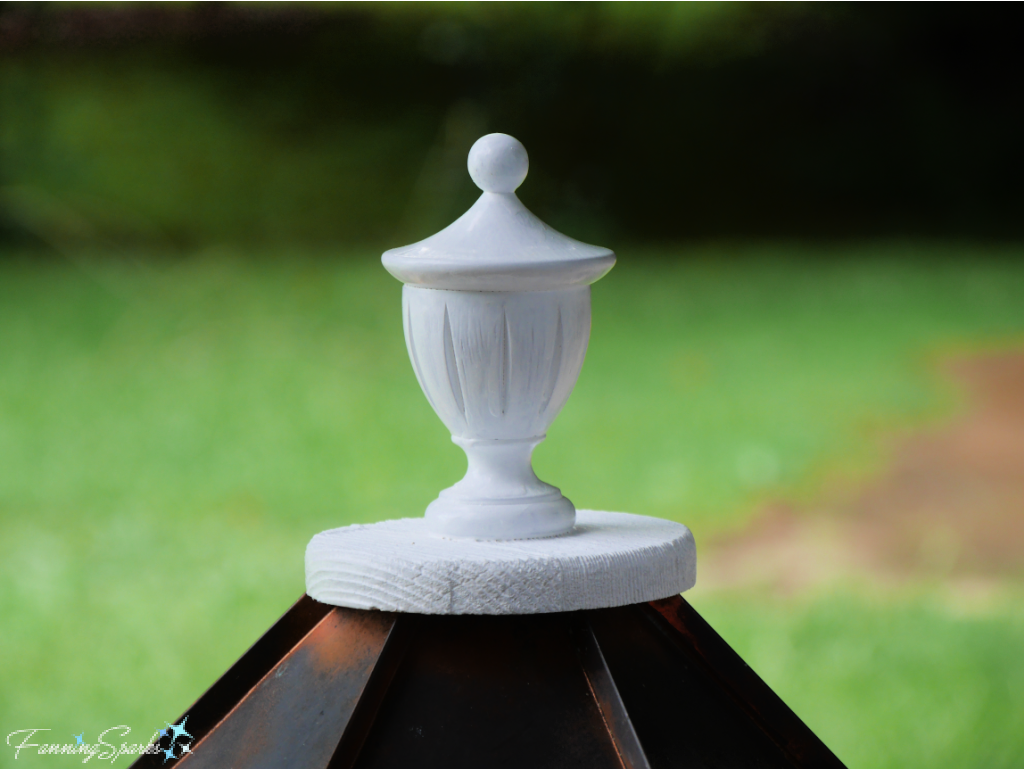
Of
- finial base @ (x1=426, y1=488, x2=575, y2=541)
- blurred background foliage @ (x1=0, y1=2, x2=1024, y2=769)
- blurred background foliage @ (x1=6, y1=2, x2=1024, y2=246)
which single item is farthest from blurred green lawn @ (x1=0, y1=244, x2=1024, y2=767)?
finial base @ (x1=426, y1=488, x2=575, y2=541)

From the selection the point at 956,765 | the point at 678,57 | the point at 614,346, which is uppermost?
the point at 678,57

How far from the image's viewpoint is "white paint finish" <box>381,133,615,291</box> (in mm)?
396

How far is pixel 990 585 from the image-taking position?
6.71ft

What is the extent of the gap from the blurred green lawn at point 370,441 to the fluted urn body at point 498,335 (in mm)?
887

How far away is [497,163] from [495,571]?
163 millimetres

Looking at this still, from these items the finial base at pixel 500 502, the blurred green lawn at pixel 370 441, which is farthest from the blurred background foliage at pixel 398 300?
the finial base at pixel 500 502

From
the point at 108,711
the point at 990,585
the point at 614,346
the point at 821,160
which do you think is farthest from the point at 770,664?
→ the point at 821,160

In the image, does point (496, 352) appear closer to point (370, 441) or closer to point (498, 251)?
point (498, 251)

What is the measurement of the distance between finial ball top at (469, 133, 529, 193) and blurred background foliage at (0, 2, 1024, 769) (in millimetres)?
1112

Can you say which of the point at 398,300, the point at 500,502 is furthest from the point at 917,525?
the point at 500,502

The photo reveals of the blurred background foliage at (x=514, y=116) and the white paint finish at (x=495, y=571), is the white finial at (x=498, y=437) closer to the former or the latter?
the white paint finish at (x=495, y=571)

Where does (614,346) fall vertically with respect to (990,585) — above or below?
above

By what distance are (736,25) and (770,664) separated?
123 inches

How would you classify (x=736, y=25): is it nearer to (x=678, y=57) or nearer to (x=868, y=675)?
(x=678, y=57)
